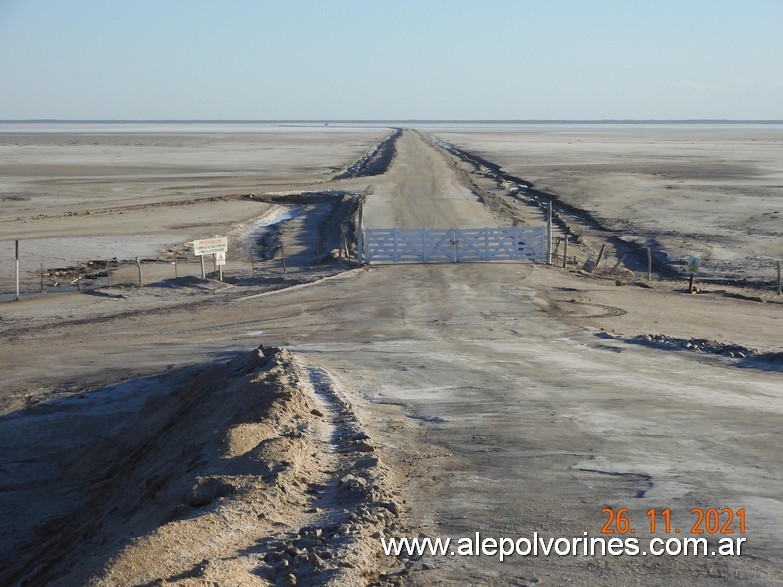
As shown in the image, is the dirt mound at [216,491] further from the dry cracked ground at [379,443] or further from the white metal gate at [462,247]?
the white metal gate at [462,247]

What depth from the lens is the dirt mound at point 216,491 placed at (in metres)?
7.48

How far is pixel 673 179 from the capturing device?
2726 inches

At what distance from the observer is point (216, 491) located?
29.4ft

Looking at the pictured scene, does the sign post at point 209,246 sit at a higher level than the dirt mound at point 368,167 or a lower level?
lower

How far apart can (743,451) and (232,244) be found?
31.2 m

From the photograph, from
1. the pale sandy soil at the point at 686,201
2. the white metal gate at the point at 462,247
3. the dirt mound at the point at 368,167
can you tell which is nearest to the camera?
the white metal gate at the point at 462,247

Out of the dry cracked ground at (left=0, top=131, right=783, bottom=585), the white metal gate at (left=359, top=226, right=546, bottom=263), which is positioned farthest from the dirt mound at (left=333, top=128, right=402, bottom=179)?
the dry cracked ground at (left=0, top=131, right=783, bottom=585)

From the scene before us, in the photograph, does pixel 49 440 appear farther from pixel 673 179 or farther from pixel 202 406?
→ pixel 673 179

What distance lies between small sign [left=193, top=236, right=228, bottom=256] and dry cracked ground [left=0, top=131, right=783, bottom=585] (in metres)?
4.51

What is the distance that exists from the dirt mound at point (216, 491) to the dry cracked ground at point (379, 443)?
3 centimetres

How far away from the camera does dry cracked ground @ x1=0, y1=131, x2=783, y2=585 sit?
309 inches
